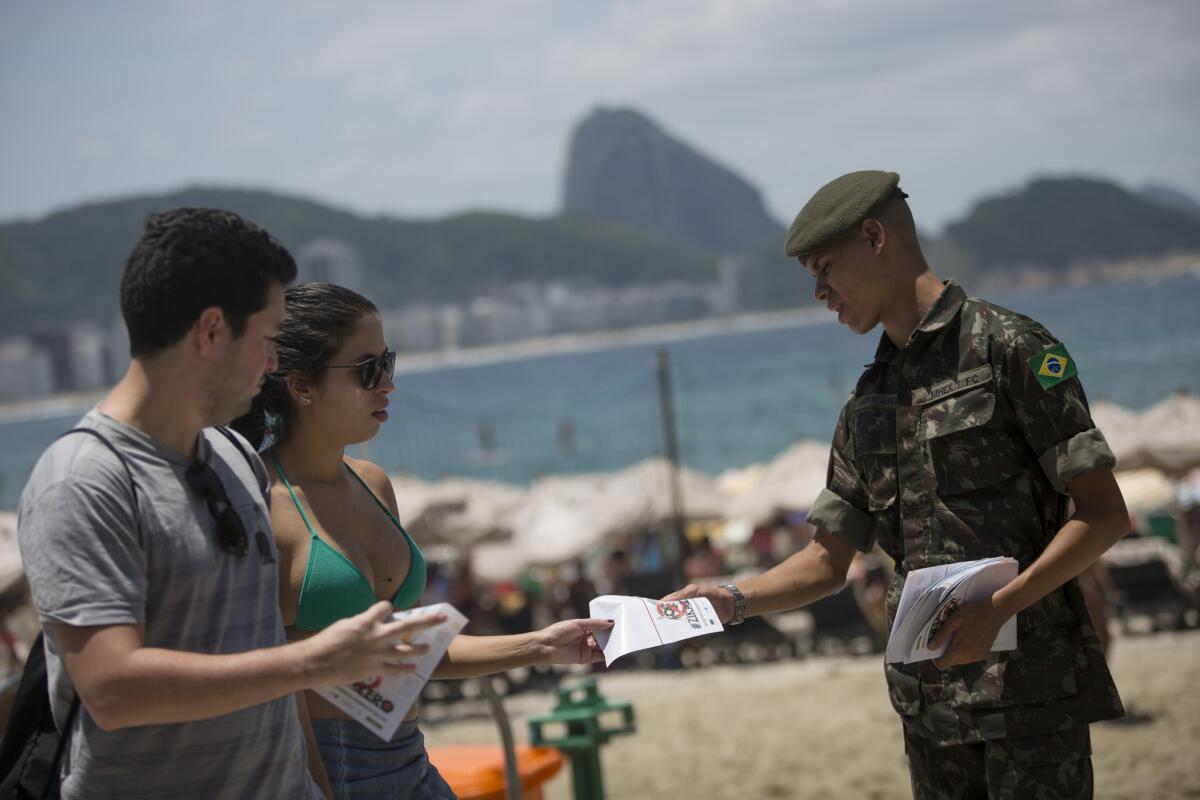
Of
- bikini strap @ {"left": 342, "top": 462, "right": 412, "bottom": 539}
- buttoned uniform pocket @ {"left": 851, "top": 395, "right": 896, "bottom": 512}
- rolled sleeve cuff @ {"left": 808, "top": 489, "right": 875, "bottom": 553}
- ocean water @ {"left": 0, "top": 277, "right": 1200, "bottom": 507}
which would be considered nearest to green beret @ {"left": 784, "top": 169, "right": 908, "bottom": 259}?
buttoned uniform pocket @ {"left": 851, "top": 395, "right": 896, "bottom": 512}

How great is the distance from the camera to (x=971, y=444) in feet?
8.52

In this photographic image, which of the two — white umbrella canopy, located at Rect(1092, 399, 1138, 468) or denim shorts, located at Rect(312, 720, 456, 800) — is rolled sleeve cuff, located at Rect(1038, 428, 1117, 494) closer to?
denim shorts, located at Rect(312, 720, 456, 800)

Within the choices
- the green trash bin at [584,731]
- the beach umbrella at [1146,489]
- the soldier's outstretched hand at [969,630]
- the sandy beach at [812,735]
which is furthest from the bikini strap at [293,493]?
the beach umbrella at [1146,489]

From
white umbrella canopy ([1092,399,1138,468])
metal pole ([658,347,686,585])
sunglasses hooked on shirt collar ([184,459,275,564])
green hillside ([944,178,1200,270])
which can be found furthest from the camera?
green hillside ([944,178,1200,270])

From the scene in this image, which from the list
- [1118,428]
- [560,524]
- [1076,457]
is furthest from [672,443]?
[1076,457]

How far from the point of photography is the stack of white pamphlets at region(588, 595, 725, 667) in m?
2.47

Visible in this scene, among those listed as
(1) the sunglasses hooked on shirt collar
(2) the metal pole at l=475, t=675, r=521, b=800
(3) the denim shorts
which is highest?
(1) the sunglasses hooked on shirt collar

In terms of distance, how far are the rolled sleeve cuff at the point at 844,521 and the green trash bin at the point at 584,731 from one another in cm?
167

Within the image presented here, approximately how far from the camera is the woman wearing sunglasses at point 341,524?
234cm

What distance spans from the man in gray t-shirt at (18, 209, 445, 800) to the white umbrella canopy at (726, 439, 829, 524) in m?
15.5

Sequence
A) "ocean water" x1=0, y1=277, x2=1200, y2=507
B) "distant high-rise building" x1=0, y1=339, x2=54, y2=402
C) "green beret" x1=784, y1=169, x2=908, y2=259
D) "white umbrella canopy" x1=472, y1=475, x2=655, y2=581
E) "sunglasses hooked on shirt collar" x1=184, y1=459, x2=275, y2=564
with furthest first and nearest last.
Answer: "distant high-rise building" x1=0, y1=339, x2=54, y2=402 < "ocean water" x1=0, y1=277, x2=1200, y2=507 < "white umbrella canopy" x1=472, y1=475, x2=655, y2=581 < "green beret" x1=784, y1=169, x2=908, y2=259 < "sunglasses hooked on shirt collar" x1=184, y1=459, x2=275, y2=564

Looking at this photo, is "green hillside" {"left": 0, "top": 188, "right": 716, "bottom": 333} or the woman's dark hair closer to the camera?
the woman's dark hair

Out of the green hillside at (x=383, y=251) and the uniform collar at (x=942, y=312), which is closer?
the uniform collar at (x=942, y=312)

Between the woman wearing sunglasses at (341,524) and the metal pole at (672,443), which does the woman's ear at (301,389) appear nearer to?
the woman wearing sunglasses at (341,524)
